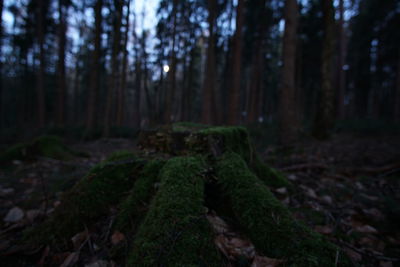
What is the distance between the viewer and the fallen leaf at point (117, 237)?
150 cm

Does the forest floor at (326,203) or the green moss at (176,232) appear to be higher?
the green moss at (176,232)

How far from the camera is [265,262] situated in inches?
48.1

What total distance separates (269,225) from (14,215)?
268cm

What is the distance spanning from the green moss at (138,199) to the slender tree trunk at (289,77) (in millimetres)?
5670

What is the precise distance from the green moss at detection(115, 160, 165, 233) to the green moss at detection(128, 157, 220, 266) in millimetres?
313

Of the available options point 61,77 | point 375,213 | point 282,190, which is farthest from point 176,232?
point 61,77

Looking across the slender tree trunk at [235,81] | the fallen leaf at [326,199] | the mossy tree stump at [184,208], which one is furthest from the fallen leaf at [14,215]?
the slender tree trunk at [235,81]

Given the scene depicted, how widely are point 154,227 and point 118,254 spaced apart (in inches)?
15.9

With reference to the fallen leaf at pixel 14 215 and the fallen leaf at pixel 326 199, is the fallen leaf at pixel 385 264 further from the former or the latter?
the fallen leaf at pixel 14 215

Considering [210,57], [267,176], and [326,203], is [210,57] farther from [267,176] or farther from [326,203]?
[326,203]

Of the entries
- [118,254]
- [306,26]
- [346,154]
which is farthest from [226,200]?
[306,26]

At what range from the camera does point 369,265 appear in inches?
57.8

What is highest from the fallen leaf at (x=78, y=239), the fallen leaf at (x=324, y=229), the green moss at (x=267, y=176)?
the green moss at (x=267, y=176)

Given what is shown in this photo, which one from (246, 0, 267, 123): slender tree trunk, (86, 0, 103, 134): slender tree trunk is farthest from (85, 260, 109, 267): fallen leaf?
(246, 0, 267, 123): slender tree trunk
